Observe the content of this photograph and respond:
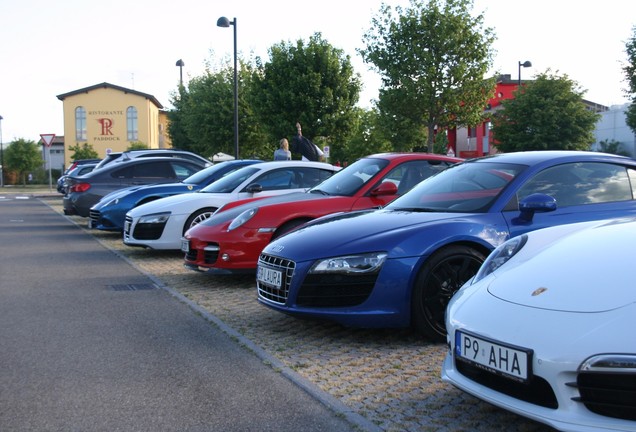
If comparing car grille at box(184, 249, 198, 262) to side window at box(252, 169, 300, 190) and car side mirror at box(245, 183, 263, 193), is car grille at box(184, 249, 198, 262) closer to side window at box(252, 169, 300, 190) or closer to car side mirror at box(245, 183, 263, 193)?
car side mirror at box(245, 183, 263, 193)

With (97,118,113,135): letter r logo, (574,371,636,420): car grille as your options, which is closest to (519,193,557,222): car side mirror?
(574,371,636,420): car grille

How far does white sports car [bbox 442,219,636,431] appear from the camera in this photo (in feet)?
9.25

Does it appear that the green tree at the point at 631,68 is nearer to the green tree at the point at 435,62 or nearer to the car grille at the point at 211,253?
the green tree at the point at 435,62

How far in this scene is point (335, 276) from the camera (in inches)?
199

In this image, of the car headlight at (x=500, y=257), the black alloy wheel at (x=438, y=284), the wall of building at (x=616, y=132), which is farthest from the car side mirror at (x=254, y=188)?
the wall of building at (x=616, y=132)

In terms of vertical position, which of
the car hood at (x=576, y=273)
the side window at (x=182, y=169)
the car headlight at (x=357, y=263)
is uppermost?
the side window at (x=182, y=169)

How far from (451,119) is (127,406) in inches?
1214

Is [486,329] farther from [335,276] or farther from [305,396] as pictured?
[335,276]

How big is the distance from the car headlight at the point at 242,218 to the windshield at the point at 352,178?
0.85 m

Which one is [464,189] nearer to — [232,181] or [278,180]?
[278,180]

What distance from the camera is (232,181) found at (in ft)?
35.8

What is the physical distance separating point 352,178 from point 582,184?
9.39 feet

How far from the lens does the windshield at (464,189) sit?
5.60 m

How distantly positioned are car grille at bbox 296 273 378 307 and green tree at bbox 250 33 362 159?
27.6m
